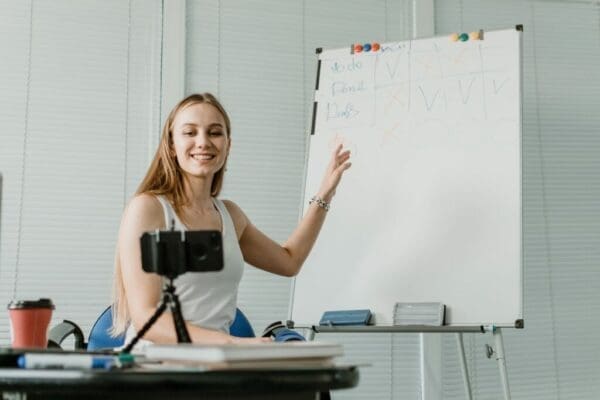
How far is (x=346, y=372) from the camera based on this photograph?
0.99m

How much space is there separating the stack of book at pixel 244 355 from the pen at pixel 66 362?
0.08 metres

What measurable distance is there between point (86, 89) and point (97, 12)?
334 millimetres

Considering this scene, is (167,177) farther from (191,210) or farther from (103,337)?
(103,337)

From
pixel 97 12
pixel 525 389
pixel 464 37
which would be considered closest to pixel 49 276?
pixel 97 12

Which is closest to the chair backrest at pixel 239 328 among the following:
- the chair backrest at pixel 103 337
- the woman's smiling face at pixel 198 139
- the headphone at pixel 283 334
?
the headphone at pixel 283 334

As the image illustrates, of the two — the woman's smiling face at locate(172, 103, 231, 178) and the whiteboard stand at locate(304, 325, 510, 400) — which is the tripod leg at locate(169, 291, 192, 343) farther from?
the whiteboard stand at locate(304, 325, 510, 400)

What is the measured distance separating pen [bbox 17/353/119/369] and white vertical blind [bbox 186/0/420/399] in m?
2.06

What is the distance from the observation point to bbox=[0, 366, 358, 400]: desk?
0.93m

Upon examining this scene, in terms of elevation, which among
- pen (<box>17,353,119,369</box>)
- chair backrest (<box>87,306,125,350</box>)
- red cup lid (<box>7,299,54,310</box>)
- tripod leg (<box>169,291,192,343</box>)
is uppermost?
red cup lid (<box>7,299,54,310</box>)

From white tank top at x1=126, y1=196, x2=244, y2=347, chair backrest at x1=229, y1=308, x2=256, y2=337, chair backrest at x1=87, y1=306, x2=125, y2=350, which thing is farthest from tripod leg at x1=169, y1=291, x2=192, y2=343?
chair backrest at x1=229, y1=308, x2=256, y2=337

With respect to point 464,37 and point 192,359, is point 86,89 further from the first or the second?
point 192,359

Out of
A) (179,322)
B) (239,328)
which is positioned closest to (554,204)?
(239,328)

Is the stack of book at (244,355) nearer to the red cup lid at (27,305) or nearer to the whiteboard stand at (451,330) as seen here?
the red cup lid at (27,305)

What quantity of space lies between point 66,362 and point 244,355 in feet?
0.77
